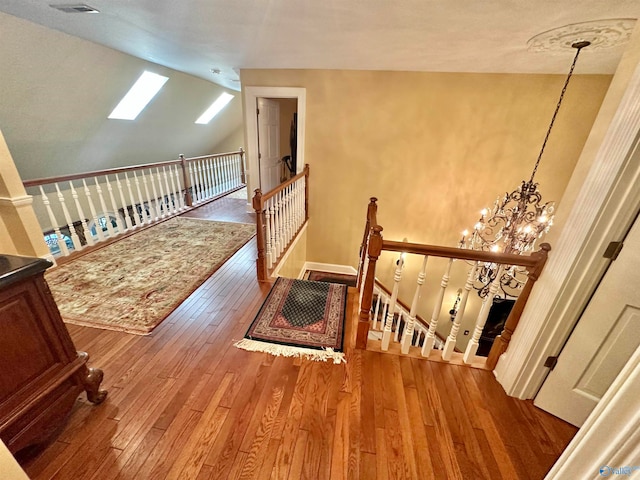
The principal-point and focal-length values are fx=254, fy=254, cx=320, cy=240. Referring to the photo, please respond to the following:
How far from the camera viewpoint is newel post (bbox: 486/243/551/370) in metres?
1.45

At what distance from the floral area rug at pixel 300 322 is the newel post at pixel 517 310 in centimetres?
107

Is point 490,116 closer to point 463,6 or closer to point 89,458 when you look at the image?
point 463,6

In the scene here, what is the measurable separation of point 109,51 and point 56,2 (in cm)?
139

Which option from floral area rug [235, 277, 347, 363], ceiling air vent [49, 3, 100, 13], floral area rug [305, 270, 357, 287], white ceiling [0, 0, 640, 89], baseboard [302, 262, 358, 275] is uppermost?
ceiling air vent [49, 3, 100, 13]

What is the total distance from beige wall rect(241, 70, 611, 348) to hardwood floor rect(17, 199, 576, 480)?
2807mm

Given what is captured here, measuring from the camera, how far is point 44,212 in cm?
416

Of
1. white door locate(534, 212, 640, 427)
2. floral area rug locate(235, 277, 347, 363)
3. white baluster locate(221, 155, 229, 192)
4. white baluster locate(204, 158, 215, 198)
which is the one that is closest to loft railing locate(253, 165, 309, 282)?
floral area rug locate(235, 277, 347, 363)

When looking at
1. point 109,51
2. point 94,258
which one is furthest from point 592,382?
point 109,51

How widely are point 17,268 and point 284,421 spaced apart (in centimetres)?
142

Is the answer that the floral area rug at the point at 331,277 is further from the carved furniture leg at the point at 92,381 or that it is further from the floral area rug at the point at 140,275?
the carved furniture leg at the point at 92,381

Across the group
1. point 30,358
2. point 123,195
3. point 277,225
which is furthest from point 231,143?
point 30,358

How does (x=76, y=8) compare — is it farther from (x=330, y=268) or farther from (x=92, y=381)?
(x=330, y=268)

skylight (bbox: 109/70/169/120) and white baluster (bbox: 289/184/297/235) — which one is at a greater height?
skylight (bbox: 109/70/169/120)

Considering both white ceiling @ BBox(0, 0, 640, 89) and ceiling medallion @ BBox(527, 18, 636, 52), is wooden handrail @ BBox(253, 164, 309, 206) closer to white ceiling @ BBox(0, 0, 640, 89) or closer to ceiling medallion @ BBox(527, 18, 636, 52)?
white ceiling @ BBox(0, 0, 640, 89)
